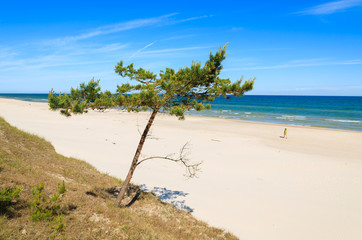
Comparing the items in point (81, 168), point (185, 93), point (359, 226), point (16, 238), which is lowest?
point (359, 226)

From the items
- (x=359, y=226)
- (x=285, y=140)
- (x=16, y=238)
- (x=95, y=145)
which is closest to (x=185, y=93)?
(x=16, y=238)

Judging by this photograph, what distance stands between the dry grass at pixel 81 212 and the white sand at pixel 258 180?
153 centimetres

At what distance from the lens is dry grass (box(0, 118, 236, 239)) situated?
500cm

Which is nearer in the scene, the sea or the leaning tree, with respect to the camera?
the leaning tree

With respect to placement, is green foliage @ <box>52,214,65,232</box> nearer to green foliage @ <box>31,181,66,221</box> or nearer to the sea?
Result: green foliage @ <box>31,181,66,221</box>

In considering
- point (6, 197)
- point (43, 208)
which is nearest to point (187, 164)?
point (43, 208)

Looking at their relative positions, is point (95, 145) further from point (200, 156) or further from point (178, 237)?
point (178, 237)

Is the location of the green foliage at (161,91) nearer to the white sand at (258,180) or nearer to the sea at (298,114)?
the sea at (298,114)

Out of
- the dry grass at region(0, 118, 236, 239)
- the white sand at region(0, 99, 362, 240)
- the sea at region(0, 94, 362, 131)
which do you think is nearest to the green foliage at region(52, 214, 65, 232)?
the dry grass at region(0, 118, 236, 239)

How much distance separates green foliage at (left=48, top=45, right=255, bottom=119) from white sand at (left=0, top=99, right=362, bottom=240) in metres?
4.86

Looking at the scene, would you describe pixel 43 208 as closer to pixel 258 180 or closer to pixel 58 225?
pixel 58 225

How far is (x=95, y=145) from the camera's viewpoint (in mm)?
17766

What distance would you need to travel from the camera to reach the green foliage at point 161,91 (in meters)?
5.92

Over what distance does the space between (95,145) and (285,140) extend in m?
20.0
